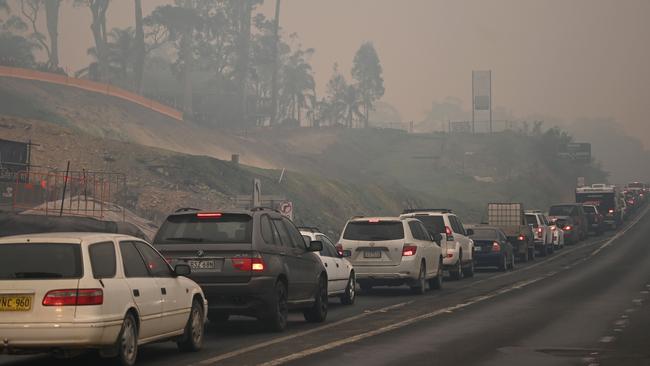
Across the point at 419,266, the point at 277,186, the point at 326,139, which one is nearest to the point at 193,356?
the point at 419,266

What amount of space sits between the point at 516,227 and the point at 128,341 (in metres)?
33.7

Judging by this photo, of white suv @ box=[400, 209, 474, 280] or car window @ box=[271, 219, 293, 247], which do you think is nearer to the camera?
car window @ box=[271, 219, 293, 247]

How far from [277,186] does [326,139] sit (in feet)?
260

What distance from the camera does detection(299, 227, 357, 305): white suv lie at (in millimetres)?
22547

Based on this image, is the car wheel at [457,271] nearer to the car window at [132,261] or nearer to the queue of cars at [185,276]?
the queue of cars at [185,276]

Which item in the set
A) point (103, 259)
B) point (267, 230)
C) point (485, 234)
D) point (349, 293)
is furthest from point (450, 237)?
point (103, 259)

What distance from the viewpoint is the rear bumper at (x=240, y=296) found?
16.9m

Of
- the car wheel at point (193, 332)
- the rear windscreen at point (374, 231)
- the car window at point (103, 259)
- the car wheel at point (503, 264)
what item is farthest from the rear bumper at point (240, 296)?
the car wheel at point (503, 264)

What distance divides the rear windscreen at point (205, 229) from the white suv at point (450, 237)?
1516 centimetres

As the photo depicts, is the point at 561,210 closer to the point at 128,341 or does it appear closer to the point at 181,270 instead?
the point at 181,270

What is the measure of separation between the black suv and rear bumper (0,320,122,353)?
205 inches

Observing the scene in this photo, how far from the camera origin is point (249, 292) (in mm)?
16891

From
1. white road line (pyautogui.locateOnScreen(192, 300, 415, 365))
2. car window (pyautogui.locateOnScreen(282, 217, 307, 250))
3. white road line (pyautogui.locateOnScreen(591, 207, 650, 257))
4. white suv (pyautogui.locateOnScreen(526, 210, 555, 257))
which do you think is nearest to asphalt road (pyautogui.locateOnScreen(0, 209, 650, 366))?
white road line (pyautogui.locateOnScreen(192, 300, 415, 365))

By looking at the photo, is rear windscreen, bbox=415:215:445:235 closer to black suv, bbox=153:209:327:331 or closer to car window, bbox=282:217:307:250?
car window, bbox=282:217:307:250
